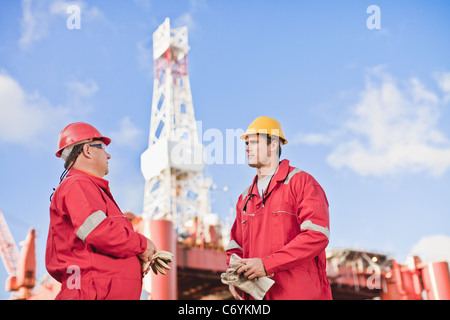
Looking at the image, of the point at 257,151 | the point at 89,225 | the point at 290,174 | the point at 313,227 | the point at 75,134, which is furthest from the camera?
the point at 257,151

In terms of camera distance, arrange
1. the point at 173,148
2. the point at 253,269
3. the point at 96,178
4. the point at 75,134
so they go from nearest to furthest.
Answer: the point at 253,269
the point at 96,178
the point at 75,134
the point at 173,148

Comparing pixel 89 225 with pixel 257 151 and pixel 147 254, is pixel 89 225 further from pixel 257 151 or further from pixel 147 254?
pixel 257 151

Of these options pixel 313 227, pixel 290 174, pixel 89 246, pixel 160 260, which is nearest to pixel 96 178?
pixel 89 246

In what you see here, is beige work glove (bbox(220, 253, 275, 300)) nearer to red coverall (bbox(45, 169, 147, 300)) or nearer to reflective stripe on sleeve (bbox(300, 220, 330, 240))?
reflective stripe on sleeve (bbox(300, 220, 330, 240))

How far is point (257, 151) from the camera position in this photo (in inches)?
199

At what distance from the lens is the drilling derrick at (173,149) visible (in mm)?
53000

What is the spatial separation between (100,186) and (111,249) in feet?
2.39

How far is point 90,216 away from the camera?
159 inches

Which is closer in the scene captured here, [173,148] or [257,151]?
[257,151]

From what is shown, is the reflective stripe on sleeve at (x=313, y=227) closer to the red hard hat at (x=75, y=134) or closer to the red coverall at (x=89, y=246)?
the red coverall at (x=89, y=246)

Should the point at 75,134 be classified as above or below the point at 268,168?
above

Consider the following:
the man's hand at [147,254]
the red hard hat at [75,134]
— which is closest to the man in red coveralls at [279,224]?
the man's hand at [147,254]

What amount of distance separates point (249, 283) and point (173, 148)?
4999cm
